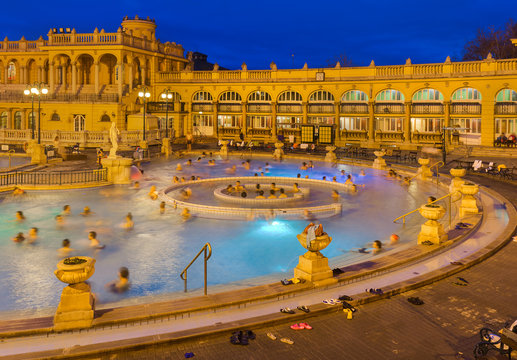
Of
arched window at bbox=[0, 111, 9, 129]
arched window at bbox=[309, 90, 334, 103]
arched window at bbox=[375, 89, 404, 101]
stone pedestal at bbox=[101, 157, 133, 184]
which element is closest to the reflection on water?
stone pedestal at bbox=[101, 157, 133, 184]

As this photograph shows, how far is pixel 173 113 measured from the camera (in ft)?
185

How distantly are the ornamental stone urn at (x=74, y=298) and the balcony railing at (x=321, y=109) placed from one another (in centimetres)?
4652

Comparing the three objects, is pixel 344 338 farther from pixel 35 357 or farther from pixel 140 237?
pixel 140 237

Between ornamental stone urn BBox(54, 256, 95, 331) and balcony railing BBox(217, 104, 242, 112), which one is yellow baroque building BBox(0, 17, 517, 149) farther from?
ornamental stone urn BBox(54, 256, 95, 331)

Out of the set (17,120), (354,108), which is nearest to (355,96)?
(354,108)

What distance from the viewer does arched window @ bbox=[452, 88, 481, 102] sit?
46.5 metres

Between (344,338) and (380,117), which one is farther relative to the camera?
(380,117)

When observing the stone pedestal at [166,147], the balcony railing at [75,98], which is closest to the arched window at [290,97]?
the stone pedestal at [166,147]

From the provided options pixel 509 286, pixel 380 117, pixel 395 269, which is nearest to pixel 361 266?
pixel 395 269

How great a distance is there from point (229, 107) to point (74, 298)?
49782 mm

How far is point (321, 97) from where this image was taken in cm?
5356

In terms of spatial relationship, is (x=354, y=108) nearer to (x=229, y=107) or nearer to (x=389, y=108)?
(x=389, y=108)

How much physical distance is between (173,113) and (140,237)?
41255mm

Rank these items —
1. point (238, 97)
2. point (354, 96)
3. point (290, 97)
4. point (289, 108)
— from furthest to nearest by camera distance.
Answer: point (238, 97)
point (289, 108)
point (290, 97)
point (354, 96)
